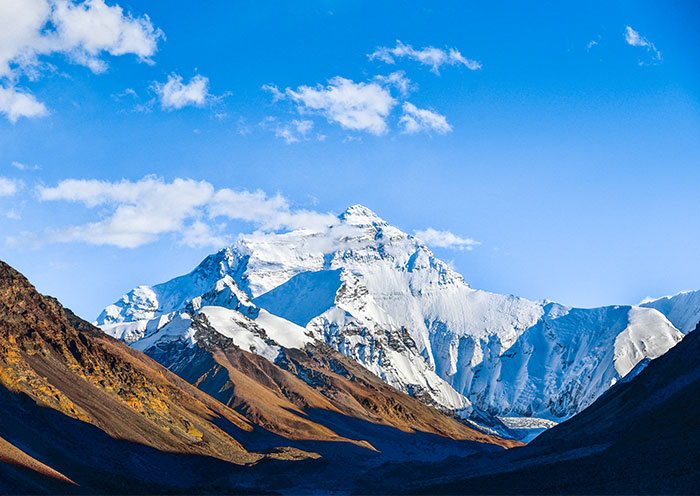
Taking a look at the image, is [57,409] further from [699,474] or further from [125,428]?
[699,474]

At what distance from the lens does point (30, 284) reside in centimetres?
14350

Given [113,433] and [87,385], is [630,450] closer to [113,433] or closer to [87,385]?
[113,433]

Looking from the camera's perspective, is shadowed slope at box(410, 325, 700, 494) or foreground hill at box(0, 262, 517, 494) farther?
foreground hill at box(0, 262, 517, 494)

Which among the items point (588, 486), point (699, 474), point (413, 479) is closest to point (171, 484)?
point (413, 479)

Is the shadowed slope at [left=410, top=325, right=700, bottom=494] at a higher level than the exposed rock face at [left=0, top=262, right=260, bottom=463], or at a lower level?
higher

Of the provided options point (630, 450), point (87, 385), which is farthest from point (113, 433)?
point (630, 450)

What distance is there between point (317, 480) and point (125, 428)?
33.0 m

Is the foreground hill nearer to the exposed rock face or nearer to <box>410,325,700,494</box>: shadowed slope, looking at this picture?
the exposed rock face

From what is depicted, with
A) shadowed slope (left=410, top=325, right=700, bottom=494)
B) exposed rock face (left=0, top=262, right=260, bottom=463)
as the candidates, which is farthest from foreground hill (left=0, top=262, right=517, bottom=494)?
shadowed slope (left=410, top=325, right=700, bottom=494)

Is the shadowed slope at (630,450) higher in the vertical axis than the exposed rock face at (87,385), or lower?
higher

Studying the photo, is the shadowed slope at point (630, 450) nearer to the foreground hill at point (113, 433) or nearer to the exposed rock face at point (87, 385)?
the foreground hill at point (113, 433)

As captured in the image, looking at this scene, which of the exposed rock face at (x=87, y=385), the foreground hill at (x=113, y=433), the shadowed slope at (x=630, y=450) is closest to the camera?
the shadowed slope at (x=630, y=450)

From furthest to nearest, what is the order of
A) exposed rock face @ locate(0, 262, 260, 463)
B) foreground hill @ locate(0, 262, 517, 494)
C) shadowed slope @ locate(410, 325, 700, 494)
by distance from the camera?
exposed rock face @ locate(0, 262, 260, 463)
foreground hill @ locate(0, 262, 517, 494)
shadowed slope @ locate(410, 325, 700, 494)

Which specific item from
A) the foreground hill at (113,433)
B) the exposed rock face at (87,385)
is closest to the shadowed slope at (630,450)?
the foreground hill at (113,433)
